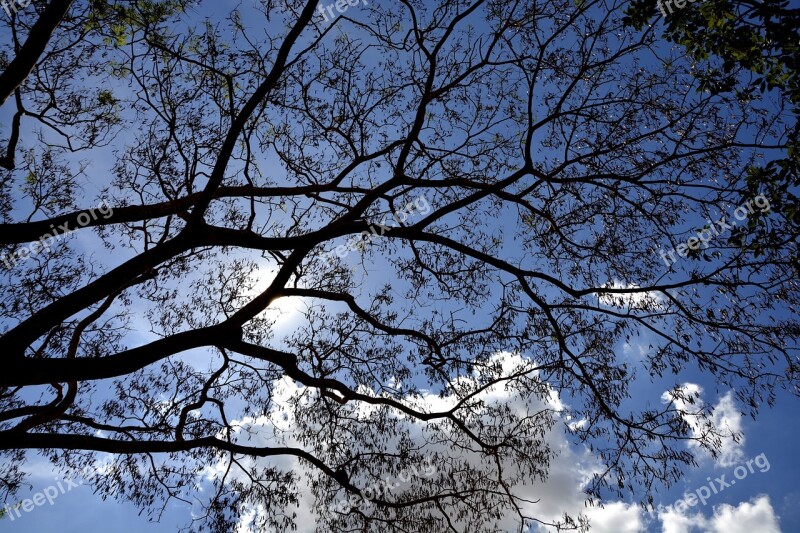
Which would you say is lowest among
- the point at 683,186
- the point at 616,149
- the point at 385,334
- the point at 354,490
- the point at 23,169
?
the point at 354,490

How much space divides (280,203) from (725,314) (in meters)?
6.14

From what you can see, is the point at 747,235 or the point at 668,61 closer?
the point at 747,235

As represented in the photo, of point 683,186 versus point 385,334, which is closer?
point 683,186

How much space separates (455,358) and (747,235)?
3.76 meters

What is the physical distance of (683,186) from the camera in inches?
243

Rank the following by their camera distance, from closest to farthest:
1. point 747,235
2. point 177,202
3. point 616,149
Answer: point 747,235
point 177,202
point 616,149

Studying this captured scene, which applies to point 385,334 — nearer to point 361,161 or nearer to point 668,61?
point 361,161

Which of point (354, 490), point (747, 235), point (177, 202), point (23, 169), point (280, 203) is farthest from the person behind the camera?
point (280, 203)

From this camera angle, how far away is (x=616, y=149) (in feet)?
20.9

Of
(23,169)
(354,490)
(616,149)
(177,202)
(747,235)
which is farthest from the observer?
(23,169)

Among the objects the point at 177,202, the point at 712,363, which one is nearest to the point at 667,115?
the point at 712,363

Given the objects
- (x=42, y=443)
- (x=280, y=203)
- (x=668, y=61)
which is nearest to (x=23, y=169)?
(x=280, y=203)

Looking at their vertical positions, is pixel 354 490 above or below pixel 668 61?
below

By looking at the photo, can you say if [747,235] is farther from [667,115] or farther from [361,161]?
[361,161]
